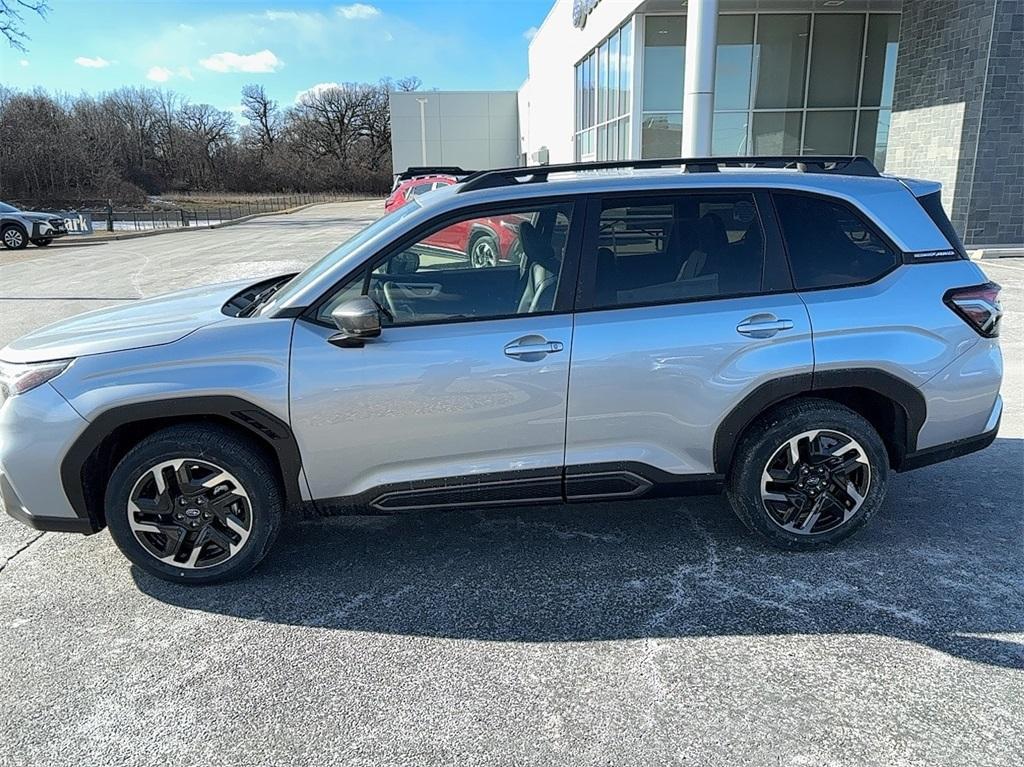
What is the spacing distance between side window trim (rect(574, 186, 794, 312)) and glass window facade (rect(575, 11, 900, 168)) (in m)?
16.2

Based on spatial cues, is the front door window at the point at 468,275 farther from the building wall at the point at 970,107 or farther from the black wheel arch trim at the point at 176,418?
the building wall at the point at 970,107

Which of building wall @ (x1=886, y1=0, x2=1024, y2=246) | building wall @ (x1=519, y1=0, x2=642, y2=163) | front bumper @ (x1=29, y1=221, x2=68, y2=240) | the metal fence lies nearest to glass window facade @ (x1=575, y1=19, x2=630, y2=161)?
building wall @ (x1=519, y1=0, x2=642, y2=163)

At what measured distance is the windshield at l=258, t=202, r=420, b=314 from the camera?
11.1 ft

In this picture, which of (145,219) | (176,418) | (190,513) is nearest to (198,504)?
(190,513)

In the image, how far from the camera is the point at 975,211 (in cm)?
1510

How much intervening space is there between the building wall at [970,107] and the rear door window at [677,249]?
14.3 meters

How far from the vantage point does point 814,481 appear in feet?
11.5

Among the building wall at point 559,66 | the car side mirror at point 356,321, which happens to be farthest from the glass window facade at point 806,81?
the car side mirror at point 356,321

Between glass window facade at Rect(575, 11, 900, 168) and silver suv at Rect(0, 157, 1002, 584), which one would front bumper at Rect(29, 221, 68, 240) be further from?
silver suv at Rect(0, 157, 1002, 584)

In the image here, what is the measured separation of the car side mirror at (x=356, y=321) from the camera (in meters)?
3.06

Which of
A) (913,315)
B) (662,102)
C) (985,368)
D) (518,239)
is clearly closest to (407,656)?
(518,239)

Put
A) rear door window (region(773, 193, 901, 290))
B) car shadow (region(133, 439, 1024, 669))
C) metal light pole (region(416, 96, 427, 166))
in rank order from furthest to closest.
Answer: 1. metal light pole (region(416, 96, 427, 166))
2. rear door window (region(773, 193, 901, 290))
3. car shadow (region(133, 439, 1024, 669))

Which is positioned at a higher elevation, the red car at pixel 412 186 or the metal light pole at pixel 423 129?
the metal light pole at pixel 423 129

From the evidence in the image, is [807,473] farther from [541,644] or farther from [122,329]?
[122,329]
